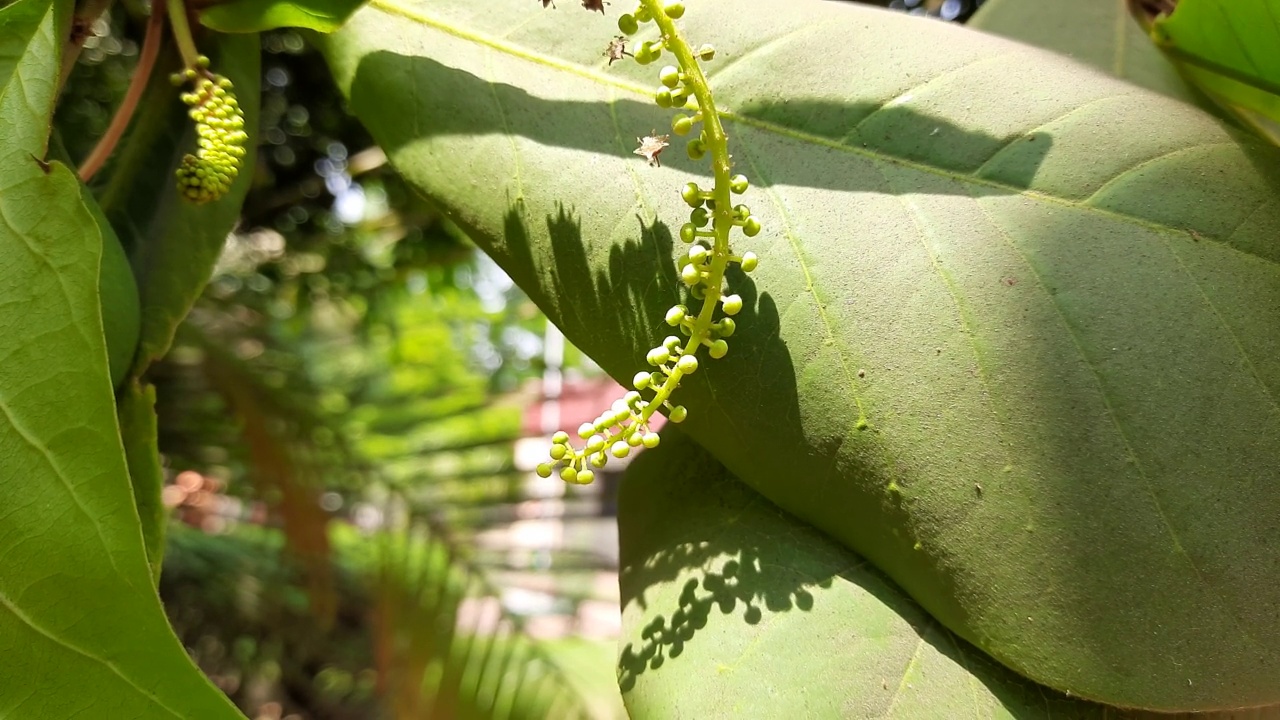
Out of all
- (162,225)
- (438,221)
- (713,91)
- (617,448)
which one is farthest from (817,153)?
(438,221)

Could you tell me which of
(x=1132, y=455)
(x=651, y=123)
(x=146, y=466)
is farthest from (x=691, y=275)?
(x=146, y=466)

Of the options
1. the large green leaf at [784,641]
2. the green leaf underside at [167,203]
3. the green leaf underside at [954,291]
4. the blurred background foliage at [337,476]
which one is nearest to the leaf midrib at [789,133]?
the green leaf underside at [954,291]

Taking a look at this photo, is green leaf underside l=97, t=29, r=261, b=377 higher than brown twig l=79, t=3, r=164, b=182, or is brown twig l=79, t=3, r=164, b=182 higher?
brown twig l=79, t=3, r=164, b=182

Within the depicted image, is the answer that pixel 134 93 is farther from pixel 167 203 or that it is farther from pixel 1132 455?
pixel 1132 455

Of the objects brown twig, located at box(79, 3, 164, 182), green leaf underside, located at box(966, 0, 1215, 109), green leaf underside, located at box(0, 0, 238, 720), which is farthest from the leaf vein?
brown twig, located at box(79, 3, 164, 182)

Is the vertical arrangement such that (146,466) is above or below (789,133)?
below

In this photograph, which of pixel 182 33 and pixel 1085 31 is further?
pixel 1085 31

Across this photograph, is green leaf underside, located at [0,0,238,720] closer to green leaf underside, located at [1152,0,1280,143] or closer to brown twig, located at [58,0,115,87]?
brown twig, located at [58,0,115,87]
